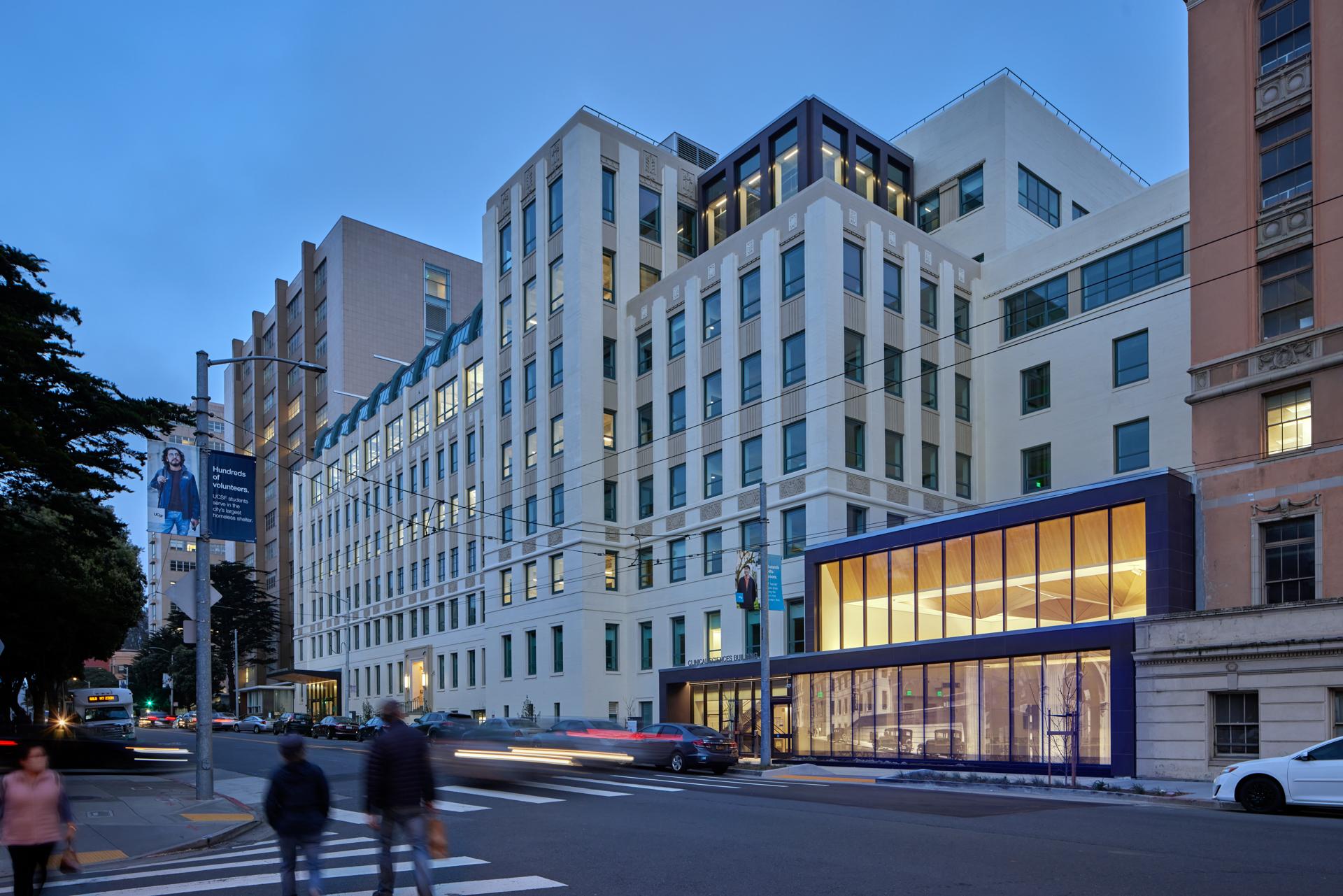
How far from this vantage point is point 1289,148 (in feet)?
90.1

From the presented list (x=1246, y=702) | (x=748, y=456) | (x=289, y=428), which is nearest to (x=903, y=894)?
(x=1246, y=702)

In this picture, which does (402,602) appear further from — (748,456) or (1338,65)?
(1338,65)

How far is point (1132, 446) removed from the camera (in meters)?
39.1

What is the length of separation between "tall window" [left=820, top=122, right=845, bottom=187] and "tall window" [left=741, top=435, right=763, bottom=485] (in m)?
12.4

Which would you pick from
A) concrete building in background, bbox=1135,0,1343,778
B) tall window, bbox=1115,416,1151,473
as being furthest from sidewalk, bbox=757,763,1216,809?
tall window, bbox=1115,416,1151,473

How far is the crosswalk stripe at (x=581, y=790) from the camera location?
67.4 feet

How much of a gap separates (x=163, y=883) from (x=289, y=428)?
90.6m

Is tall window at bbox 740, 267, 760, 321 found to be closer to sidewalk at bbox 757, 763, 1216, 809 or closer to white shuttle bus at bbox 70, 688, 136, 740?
sidewalk at bbox 757, 763, 1216, 809

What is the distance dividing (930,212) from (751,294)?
39.9 ft

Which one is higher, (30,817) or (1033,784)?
(30,817)

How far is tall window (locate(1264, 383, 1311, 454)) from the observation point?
2611cm

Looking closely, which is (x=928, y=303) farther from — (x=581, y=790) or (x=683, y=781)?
(x=581, y=790)

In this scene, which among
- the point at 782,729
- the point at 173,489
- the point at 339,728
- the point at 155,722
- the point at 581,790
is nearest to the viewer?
the point at 173,489


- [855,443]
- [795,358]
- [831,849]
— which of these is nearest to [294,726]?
[795,358]
